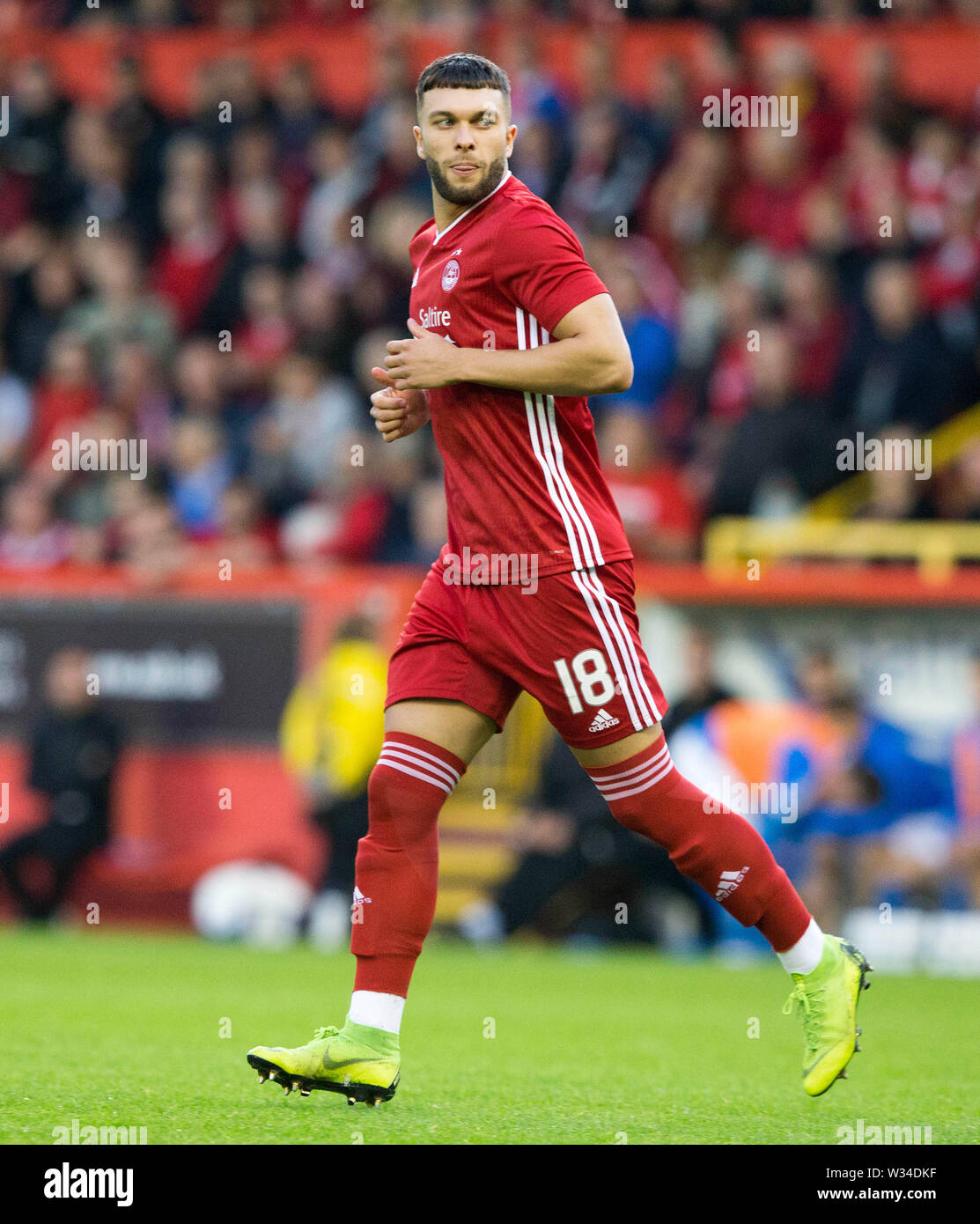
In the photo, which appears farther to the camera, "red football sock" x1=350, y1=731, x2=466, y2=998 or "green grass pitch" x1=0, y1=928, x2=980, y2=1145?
"red football sock" x1=350, y1=731, x2=466, y2=998

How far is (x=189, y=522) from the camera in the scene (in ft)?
40.9

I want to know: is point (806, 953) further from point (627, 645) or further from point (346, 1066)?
point (346, 1066)

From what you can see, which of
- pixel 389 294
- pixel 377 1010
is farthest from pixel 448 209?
pixel 389 294

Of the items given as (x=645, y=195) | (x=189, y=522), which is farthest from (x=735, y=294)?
(x=189, y=522)

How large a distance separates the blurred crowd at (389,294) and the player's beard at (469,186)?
6027 mm

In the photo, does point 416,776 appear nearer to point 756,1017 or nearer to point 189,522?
point 756,1017

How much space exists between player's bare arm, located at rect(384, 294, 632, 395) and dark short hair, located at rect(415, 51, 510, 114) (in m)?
0.59

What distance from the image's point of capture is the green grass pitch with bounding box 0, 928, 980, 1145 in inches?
178

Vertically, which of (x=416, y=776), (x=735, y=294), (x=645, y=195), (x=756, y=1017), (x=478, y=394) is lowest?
(x=756, y=1017)

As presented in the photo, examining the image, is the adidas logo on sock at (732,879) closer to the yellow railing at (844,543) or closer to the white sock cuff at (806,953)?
the white sock cuff at (806,953)

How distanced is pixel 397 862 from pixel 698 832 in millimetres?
743

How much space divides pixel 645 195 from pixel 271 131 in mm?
3313

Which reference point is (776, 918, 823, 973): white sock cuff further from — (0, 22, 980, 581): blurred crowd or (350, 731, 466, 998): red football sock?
(0, 22, 980, 581): blurred crowd

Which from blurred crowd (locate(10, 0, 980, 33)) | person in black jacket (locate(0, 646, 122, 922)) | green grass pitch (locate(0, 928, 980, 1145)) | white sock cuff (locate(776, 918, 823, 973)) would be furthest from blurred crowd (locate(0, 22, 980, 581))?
white sock cuff (locate(776, 918, 823, 973))
